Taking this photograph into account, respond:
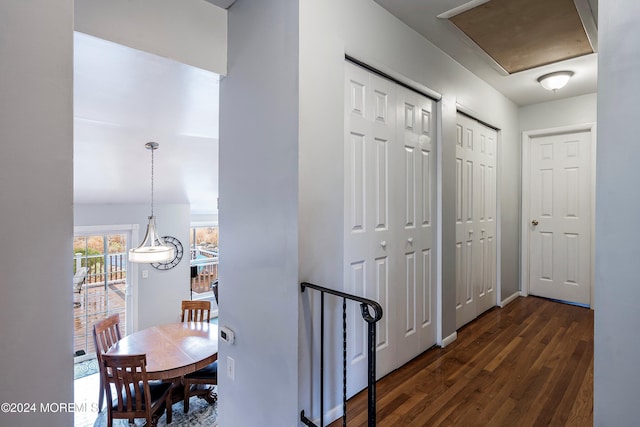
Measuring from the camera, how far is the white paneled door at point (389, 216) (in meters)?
1.87

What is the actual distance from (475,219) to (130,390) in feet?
12.1

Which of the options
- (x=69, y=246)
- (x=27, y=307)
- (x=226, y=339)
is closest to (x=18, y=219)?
(x=69, y=246)

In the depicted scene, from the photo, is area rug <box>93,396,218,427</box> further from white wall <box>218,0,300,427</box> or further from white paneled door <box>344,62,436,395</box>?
white paneled door <box>344,62,436,395</box>

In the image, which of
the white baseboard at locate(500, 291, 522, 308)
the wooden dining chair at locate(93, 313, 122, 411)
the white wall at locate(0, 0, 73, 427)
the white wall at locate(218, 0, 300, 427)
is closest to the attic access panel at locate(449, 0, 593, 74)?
the white wall at locate(218, 0, 300, 427)

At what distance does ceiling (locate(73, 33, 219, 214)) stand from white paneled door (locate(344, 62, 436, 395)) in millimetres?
1040

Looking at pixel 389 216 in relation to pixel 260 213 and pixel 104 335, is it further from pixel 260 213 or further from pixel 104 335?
pixel 104 335

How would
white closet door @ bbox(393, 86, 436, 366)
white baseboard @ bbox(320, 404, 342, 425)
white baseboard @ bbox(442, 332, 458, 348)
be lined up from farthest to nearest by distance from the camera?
white baseboard @ bbox(442, 332, 458, 348), white closet door @ bbox(393, 86, 436, 366), white baseboard @ bbox(320, 404, 342, 425)

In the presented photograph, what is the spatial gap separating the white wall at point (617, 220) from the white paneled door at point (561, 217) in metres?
3.42

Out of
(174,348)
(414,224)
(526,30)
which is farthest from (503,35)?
(174,348)

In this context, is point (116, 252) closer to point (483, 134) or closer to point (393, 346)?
point (393, 346)

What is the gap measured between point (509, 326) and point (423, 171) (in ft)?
5.99

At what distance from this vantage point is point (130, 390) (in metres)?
2.84

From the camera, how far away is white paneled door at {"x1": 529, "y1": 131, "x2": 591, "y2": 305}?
143 inches

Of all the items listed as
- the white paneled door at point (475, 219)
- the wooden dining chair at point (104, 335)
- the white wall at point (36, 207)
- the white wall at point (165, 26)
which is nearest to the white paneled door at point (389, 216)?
the white paneled door at point (475, 219)
